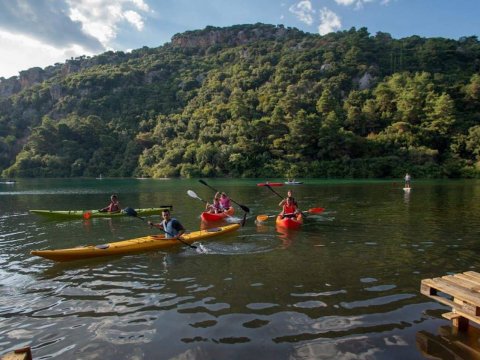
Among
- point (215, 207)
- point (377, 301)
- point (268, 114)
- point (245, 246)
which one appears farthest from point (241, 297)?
point (268, 114)

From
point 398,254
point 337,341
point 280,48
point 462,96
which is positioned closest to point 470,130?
point 462,96

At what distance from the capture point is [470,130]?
70688mm

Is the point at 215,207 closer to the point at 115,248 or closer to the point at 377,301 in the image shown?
the point at 115,248

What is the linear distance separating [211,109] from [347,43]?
198 feet

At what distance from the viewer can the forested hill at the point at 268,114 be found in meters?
73.6

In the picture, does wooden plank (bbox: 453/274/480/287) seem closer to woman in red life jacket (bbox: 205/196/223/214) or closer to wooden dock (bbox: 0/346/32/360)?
wooden dock (bbox: 0/346/32/360)

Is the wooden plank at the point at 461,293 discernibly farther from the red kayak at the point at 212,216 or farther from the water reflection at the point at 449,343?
the red kayak at the point at 212,216

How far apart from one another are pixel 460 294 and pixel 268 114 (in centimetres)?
8957

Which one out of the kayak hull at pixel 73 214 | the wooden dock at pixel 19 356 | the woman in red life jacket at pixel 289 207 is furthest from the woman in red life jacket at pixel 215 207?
the wooden dock at pixel 19 356

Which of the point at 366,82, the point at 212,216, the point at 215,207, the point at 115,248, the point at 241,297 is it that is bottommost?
the point at 241,297

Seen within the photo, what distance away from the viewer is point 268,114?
93688mm

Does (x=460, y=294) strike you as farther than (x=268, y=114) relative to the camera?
No

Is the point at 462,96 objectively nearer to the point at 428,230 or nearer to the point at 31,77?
the point at 428,230

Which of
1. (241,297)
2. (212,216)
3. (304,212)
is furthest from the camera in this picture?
(304,212)
